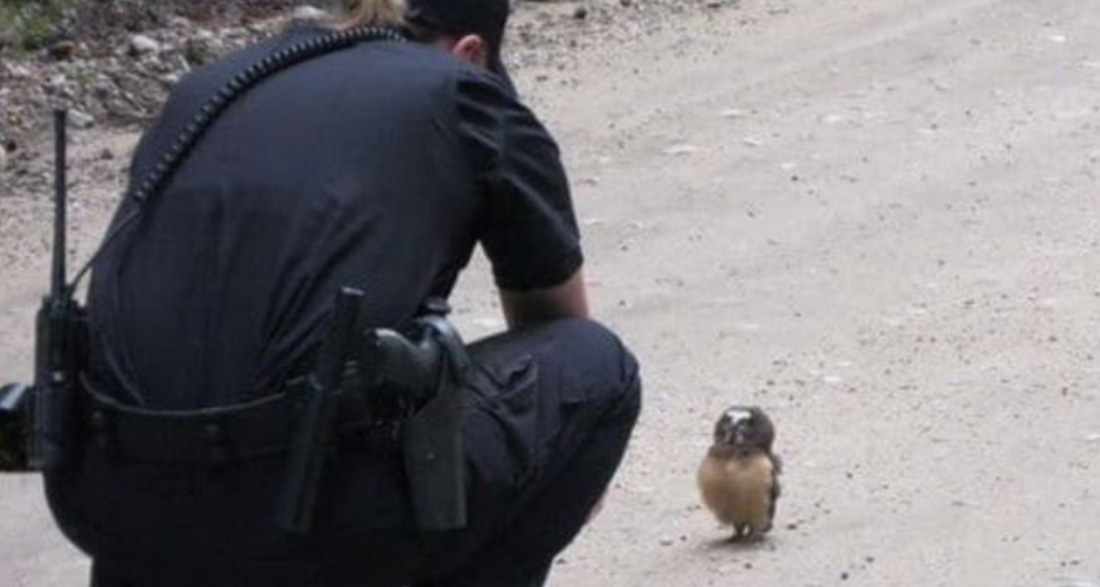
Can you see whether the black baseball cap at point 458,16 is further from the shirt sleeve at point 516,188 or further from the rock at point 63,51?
the rock at point 63,51

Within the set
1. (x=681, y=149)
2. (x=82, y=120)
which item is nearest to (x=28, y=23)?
(x=82, y=120)

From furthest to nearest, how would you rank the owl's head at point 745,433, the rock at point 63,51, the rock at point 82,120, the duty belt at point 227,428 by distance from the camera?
the rock at point 63,51, the rock at point 82,120, the owl's head at point 745,433, the duty belt at point 227,428

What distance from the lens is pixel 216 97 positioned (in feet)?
13.3

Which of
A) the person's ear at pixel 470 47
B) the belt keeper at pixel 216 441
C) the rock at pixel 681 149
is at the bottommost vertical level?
the rock at pixel 681 149

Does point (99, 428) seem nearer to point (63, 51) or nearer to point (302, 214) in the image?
point (302, 214)

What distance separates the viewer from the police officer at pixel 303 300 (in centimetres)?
389

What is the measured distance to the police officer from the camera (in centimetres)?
389

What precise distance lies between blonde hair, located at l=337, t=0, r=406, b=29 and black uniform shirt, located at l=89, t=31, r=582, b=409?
93 millimetres

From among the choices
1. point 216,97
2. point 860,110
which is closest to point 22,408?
point 216,97

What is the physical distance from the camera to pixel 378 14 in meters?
4.19

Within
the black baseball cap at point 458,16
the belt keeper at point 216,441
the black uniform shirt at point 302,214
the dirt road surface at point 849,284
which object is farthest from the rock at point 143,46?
the belt keeper at point 216,441

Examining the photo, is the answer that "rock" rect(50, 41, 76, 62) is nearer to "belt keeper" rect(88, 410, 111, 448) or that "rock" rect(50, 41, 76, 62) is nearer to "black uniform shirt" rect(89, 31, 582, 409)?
"black uniform shirt" rect(89, 31, 582, 409)

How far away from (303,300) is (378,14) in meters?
0.50

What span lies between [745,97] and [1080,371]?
3.47 m
